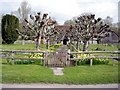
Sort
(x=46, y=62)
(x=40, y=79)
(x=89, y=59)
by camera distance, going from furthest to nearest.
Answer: (x=89, y=59), (x=46, y=62), (x=40, y=79)

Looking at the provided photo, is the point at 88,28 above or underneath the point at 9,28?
underneath

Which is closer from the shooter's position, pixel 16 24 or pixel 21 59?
pixel 21 59

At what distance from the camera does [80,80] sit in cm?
1051

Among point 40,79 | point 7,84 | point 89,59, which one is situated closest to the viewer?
point 7,84

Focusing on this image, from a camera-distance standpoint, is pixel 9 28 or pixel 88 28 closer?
pixel 88 28

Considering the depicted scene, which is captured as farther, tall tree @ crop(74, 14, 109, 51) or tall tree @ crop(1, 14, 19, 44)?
tall tree @ crop(1, 14, 19, 44)

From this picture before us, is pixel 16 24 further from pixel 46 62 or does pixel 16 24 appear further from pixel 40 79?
pixel 40 79

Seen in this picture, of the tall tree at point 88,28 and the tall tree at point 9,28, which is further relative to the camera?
the tall tree at point 9,28

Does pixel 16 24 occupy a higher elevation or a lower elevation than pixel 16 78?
higher

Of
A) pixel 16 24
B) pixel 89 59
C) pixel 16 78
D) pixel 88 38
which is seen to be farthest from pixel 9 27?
pixel 16 78

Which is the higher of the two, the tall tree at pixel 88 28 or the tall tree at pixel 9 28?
the tall tree at pixel 9 28

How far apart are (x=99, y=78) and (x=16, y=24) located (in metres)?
47.9

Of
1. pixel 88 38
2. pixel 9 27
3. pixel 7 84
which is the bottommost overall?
pixel 7 84

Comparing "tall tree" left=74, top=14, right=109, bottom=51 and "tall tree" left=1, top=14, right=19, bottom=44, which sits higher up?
"tall tree" left=1, top=14, right=19, bottom=44
